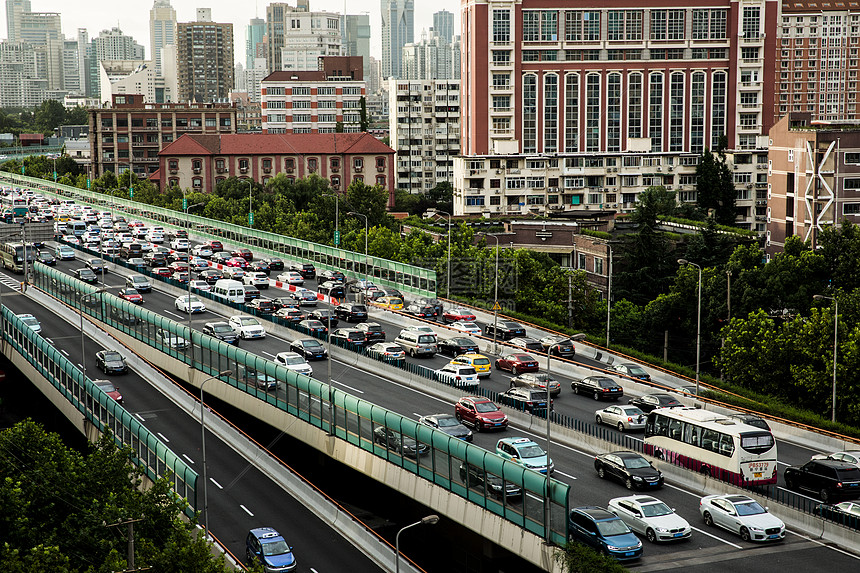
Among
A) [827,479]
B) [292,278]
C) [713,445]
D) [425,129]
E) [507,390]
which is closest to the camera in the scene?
[827,479]

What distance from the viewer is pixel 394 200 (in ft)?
568

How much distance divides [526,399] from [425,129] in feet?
491

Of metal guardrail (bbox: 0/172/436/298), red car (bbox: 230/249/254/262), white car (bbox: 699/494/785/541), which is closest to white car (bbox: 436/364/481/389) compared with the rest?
white car (bbox: 699/494/785/541)

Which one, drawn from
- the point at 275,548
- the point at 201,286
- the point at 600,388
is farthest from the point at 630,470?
the point at 201,286

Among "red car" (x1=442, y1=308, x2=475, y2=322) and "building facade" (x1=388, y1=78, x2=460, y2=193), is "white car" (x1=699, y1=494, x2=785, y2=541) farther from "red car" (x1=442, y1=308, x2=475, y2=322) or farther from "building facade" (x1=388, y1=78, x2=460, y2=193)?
"building facade" (x1=388, y1=78, x2=460, y2=193)

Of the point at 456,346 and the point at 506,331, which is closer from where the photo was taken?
the point at 456,346

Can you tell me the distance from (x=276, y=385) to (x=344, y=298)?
32.0 metres

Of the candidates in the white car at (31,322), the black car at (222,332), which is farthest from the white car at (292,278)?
the white car at (31,322)

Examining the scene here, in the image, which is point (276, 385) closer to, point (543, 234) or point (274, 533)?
point (274, 533)

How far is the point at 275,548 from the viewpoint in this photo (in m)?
39.9

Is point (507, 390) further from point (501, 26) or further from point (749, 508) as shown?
point (501, 26)

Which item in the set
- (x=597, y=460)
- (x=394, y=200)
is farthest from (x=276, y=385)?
(x=394, y=200)

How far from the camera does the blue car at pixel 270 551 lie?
129 ft

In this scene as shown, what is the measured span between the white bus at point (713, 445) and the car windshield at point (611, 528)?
8.68 metres
